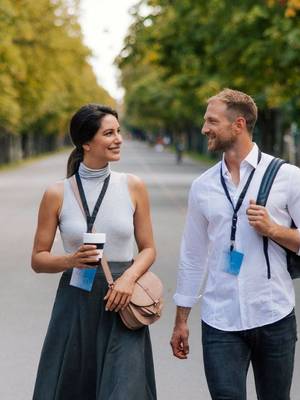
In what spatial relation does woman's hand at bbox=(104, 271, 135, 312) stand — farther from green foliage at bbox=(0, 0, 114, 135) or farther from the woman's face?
green foliage at bbox=(0, 0, 114, 135)

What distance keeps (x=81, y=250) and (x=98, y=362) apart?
20.8 inches

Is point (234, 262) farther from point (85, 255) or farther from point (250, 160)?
point (85, 255)

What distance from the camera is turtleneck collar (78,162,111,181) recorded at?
4.13 metres

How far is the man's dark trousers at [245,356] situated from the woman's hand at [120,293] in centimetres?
32

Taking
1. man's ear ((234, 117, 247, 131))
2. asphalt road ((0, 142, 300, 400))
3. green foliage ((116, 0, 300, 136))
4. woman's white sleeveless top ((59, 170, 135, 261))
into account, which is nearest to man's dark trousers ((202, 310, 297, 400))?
woman's white sleeveless top ((59, 170, 135, 261))

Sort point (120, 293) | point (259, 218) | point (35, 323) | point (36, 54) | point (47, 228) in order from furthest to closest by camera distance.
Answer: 1. point (36, 54)
2. point (35, 323)
3. point (47, 228)
4. point (120, 293)
5. point (259, 218)

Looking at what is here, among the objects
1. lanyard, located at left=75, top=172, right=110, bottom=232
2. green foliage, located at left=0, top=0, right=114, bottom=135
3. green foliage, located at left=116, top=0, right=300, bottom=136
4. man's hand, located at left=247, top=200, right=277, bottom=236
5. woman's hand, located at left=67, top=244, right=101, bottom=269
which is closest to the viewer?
man's hand, located at left=247, top=200, right=277, bottom=236

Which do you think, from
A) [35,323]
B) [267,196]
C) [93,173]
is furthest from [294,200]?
[35,323]

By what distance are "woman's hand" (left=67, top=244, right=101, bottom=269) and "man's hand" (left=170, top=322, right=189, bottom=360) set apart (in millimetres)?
451

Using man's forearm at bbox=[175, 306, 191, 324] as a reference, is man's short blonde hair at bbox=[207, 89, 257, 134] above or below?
above

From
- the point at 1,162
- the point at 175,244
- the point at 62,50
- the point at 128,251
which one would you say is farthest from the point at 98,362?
the point at 1,162

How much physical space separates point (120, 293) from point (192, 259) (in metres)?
0.33

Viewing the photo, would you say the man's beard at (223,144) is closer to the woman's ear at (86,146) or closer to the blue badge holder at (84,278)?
the woman's ear at (86,146)

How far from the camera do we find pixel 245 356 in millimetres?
3885
